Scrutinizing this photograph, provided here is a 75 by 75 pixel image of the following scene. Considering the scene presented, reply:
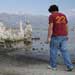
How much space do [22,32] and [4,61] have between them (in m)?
14.6

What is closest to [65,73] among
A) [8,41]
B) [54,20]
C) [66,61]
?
[66,61]

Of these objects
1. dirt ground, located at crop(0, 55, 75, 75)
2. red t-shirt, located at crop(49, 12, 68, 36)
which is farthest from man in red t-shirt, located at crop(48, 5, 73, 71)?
dirt ground, located at crop(0, 55, 75, 75)

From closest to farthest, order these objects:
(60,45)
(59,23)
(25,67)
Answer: (59,23) < (60,45) < (25,67)

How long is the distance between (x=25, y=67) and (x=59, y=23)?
1550mm

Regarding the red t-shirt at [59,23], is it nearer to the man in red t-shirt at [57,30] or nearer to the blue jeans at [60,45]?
the man in red t-shirt at [57,30]

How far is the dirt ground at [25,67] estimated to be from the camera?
10.8m

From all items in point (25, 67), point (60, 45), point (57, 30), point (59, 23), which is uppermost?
point (59, 23)

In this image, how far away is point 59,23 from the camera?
11.4 m

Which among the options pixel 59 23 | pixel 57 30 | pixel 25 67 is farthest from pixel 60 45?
pixel 25 67

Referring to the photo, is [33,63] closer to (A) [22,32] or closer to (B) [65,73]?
(B) [65,73]

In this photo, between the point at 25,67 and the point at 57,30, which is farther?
the point at 25,67

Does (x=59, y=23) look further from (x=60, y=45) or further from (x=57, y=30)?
(x=60, y=45)

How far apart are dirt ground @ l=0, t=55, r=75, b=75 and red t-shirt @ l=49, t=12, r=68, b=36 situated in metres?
0.97

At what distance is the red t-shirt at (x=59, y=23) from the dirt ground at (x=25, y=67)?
3.18ft
